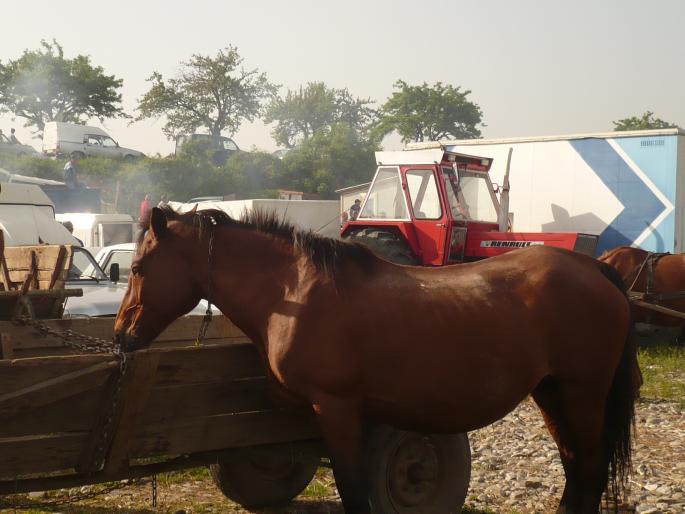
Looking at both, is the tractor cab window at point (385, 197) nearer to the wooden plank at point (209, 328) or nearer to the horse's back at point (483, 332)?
the wooden plank at point (209, 328)

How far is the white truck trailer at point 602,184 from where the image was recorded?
13.9 metres

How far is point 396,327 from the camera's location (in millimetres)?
4078

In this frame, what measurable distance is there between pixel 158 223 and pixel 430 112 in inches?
2318

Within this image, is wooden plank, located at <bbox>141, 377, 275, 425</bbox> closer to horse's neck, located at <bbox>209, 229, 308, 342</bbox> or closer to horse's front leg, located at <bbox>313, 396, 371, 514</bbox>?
horse's neck, located at <bbox>209, 229, 308, 342</bbox>

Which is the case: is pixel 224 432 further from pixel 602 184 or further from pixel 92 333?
pixel 602 184

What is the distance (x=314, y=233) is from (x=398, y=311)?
0.66 m

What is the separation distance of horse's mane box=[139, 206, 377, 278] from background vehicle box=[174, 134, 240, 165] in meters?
34.4

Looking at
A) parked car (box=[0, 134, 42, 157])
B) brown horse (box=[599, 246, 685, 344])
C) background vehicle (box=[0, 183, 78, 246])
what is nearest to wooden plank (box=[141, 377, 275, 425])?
background vehicle (box=[0, 183, 78, 246])

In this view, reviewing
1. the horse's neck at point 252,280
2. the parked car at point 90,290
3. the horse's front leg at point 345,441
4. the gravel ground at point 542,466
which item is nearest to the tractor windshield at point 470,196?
the parked car at point 90,290

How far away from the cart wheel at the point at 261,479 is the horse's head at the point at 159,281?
1164 mm

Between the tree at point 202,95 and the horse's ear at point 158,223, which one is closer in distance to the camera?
the horse's ear at point 158,223

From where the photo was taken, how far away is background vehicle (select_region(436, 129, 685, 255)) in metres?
13.9

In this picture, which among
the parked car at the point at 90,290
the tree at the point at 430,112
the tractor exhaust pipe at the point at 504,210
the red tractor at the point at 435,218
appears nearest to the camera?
the parked car at the point at 90,290

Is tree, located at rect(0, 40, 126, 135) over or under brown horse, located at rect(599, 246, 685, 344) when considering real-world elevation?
over
